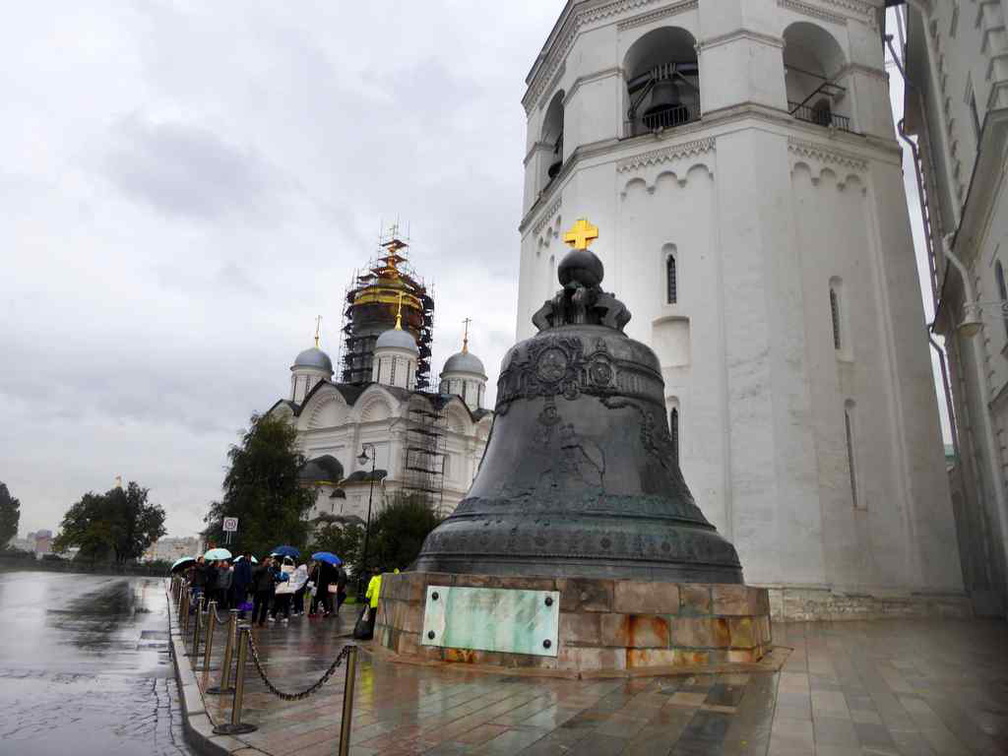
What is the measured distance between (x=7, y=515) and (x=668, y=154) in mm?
73884

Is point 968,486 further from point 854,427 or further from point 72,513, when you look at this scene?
point 72,513

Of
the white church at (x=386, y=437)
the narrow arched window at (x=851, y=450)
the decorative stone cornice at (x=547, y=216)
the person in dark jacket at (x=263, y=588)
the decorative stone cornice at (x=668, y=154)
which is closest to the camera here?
the person in dark jacket at (x=263, y=588)

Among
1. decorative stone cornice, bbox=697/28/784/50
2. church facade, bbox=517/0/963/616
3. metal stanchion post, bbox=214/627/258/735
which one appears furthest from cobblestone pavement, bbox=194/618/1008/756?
decorative stone cornice, bbox=697/28/784/50

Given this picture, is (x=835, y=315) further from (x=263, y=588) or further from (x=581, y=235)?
(x=263, y=588)

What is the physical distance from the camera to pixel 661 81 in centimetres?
1945

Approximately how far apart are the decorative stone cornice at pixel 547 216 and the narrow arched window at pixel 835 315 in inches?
278

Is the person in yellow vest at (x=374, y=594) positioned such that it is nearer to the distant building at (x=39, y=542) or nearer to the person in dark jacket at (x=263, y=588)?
the person in dark jacket at (x=263, y=588)

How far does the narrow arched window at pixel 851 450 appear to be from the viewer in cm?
1535

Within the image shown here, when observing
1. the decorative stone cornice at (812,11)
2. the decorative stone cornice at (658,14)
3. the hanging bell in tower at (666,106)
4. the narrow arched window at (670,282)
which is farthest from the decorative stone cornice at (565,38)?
the narrow arched window at (670,282)

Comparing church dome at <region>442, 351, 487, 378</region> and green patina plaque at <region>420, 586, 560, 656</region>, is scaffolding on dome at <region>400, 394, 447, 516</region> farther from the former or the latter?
green patina plaque at <region>420, 586, 560, 656</region>

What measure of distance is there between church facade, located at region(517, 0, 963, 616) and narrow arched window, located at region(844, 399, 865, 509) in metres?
0.04

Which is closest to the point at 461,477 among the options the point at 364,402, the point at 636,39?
the point at 364,402

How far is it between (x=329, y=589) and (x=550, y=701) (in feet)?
34.8

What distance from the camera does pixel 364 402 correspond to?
142 feet
